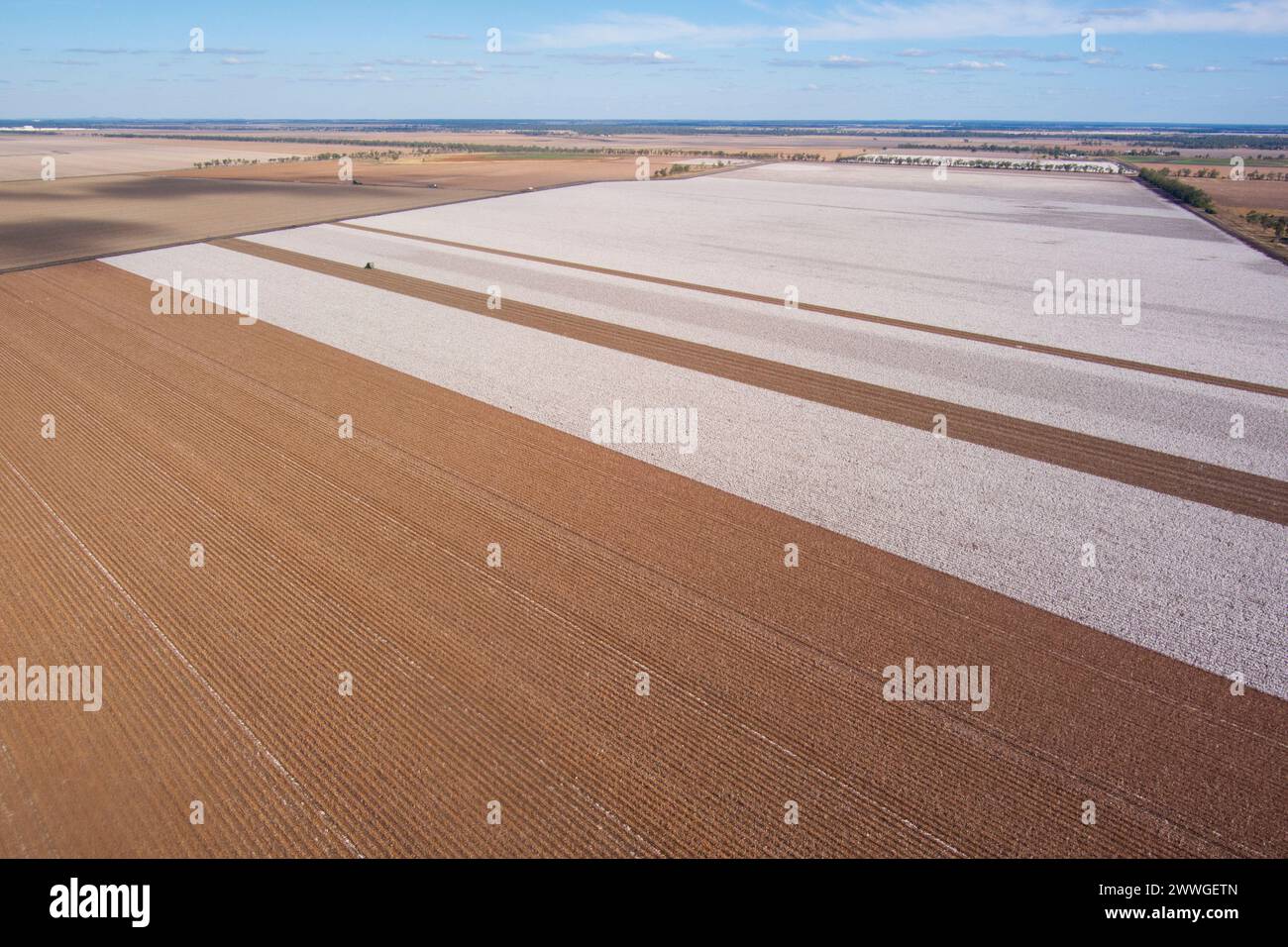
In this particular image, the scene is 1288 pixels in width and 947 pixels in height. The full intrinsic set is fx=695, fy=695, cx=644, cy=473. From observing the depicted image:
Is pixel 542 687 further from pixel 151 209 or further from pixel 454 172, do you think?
pixel 454 172

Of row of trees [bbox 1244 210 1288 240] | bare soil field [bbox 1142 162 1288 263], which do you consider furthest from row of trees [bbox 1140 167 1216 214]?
row of trees [bbox 1244 210 1288 240]

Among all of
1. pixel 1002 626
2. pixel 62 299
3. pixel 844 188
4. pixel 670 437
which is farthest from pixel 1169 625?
pixel 844 188

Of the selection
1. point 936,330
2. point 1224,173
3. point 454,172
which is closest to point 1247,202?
point 1224,173

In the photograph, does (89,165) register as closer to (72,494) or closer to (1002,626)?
(72,494)

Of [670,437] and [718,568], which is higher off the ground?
[670,437]

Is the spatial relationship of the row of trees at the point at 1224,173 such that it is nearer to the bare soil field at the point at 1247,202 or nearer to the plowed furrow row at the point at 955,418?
the bare soil field at the point at 1247,202

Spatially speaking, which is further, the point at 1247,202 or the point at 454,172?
the point at 454,172
